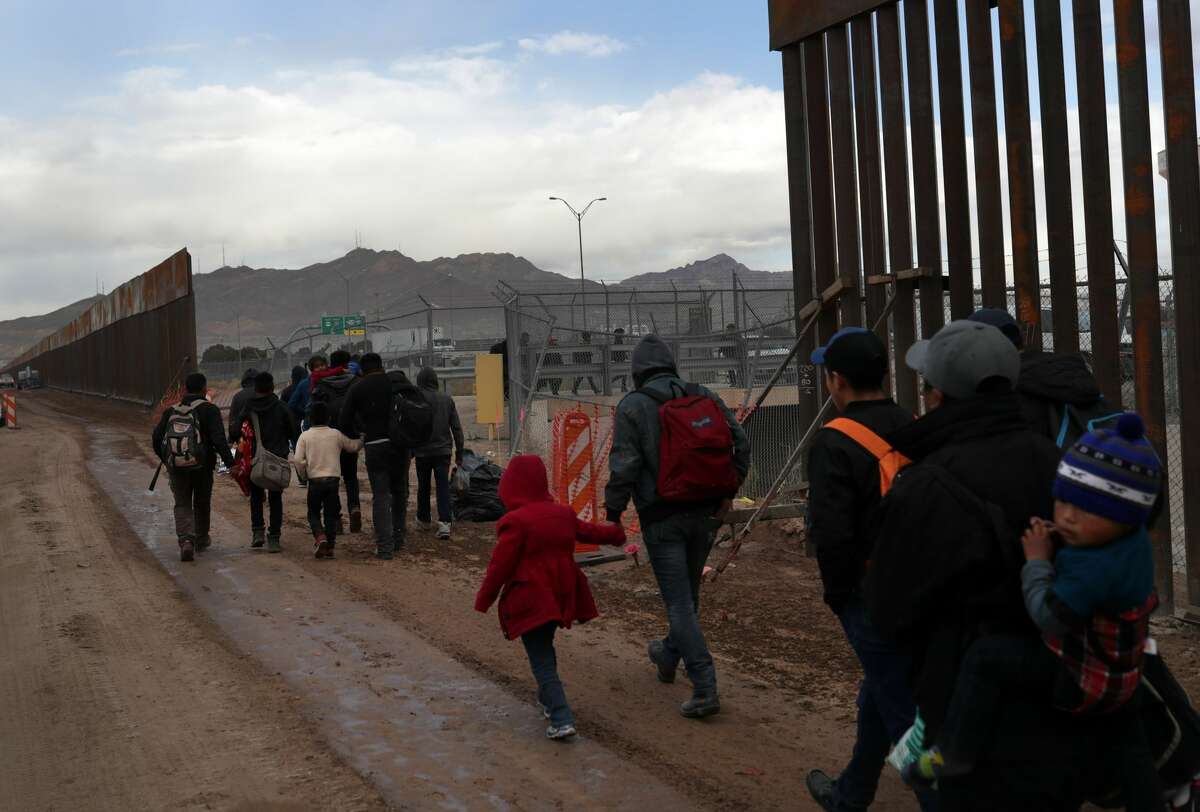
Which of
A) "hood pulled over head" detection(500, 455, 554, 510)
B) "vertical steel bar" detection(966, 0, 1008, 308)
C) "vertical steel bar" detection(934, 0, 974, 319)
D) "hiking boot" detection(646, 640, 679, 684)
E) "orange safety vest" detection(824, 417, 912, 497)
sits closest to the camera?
"orange safety vest" detection(824, 417, 912, 497)

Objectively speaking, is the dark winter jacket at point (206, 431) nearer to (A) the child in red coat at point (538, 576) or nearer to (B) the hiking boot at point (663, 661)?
(B) the hiking boot at point (663, 661)

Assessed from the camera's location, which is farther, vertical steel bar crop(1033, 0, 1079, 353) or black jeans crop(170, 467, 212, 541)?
black jeans crop(170, 467, 212, 541)

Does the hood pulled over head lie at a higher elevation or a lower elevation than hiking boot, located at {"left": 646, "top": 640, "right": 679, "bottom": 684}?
higher

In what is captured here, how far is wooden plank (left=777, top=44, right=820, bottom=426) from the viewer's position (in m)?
11.3

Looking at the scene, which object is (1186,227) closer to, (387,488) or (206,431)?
(387,488)

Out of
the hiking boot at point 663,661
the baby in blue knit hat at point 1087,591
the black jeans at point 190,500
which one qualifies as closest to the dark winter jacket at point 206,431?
the black jeans at point 190,500

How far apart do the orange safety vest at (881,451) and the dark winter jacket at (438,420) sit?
8737mm

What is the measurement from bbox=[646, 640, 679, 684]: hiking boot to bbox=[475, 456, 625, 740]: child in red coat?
97 centimetres

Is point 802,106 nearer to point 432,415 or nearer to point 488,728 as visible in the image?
point 432,415

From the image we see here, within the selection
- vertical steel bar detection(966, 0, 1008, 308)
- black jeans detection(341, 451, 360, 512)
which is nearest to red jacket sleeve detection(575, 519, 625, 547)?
vertical steel bar detection(966, 0, 1008, 308)

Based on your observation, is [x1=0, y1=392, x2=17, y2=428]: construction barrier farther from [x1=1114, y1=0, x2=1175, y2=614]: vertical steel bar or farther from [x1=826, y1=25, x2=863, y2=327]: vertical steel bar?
[x1=1114, y1=0, x2=1175, y2=614]: vertical steel bar

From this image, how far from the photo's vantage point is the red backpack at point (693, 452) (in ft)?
19.5

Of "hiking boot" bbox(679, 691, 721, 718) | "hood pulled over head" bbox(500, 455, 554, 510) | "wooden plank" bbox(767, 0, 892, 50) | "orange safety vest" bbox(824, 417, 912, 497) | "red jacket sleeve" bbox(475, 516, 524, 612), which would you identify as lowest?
"hiking boot" bbox(679, 691, 721, 718)

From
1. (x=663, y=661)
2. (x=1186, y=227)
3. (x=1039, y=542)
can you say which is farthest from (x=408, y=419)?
(x=1039, y=542)
